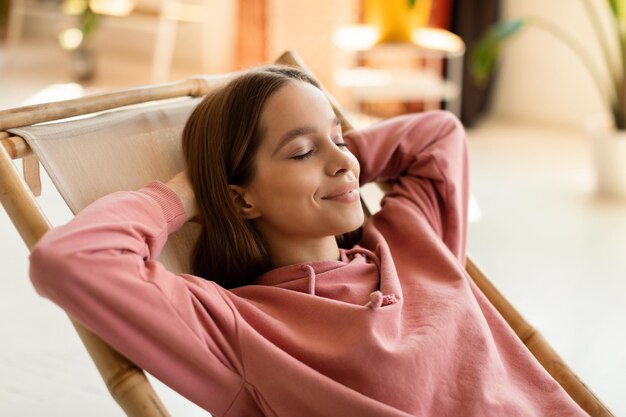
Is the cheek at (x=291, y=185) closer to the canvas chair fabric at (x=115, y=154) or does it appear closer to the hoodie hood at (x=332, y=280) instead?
the hoodie hood at (x=332, y=280)

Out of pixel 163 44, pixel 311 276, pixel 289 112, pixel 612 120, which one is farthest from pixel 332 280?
pixel 163 44

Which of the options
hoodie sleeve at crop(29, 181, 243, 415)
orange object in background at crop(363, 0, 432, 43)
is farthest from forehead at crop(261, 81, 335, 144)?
orange object in background at crop(363, 0, 432, 43)

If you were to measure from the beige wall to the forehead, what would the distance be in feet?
11.3

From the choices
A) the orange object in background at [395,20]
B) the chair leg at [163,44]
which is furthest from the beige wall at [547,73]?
the chair leg at [163,44]

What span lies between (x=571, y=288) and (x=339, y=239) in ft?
4.39

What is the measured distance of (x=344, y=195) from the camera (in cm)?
125

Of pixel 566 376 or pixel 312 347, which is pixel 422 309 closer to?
pixel 312 347

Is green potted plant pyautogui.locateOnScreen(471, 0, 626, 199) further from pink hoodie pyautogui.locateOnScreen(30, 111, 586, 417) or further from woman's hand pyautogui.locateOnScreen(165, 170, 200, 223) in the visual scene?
woman's hand pyautogui.locateOnScreen(165, 170, 200, 223)

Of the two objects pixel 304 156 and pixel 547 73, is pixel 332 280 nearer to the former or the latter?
pixel 304 156

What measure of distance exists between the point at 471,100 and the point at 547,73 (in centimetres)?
46

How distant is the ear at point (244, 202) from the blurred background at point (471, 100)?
30 centimetres

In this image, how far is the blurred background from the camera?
219 cm

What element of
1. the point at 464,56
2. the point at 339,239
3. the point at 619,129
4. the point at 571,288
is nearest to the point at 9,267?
the point at 339,239

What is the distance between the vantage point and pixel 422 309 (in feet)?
4.12
